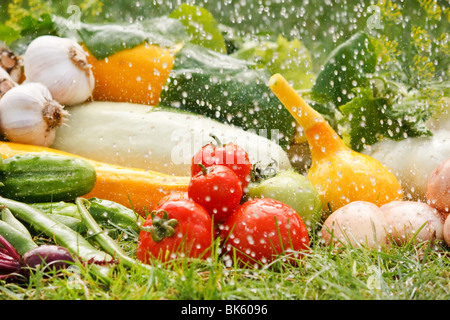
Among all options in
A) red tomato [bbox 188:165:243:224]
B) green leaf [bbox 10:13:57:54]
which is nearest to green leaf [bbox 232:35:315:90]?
green leaf [bbox 10:13:57:54]

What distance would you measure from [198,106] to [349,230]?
105 centimetres

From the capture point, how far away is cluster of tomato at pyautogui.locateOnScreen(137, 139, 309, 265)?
1144mm

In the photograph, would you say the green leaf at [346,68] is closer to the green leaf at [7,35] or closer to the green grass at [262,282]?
the green grass at [262,282]

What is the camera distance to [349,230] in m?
1.35

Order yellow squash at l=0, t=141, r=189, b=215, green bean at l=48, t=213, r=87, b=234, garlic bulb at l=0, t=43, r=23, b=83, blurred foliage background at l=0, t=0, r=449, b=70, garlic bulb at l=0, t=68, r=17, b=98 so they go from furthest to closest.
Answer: blurred foliage background at l=0, t=0, r=449, b=70 < garlic bulb at l=0, t=43, r=23, b=83 < garlic bulb at l=0, t=68, r=17, b=98 < yellow squash at l=0, t=141, r=189, b=215 < green bean at l=48, t=213, r=87, b=234

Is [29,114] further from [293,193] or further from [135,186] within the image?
[293,193]

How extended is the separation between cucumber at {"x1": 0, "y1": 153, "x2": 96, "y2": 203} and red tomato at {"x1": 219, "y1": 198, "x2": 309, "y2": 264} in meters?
0.60

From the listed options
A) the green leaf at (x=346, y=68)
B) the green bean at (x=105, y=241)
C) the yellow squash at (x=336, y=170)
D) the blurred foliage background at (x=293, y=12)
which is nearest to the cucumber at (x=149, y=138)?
the yellow squash at (x=336, y=170)

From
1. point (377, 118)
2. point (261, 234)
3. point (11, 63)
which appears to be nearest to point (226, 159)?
point (261, 234)

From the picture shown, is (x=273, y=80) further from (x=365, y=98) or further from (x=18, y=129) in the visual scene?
(x=18, y=129)

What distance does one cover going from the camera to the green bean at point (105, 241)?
1.13 metres

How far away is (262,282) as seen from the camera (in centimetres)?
105

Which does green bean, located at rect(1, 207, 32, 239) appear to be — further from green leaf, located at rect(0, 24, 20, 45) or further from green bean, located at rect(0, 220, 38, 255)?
green leaf, located at rect(0, 24, 20, 45)

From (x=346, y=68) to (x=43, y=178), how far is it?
1253 mm
